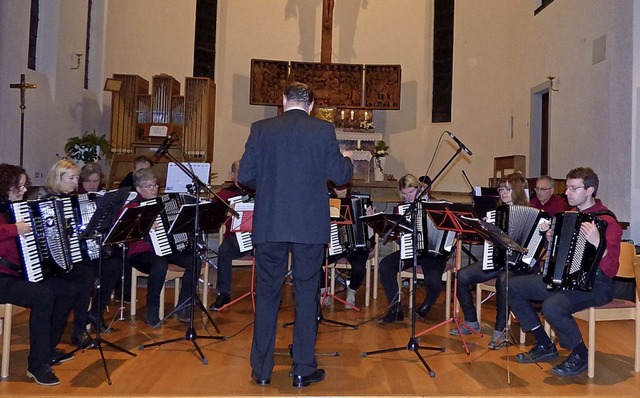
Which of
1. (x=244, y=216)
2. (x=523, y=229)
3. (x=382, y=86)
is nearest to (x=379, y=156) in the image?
(x=382, y=86)

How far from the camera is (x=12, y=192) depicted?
4145mm

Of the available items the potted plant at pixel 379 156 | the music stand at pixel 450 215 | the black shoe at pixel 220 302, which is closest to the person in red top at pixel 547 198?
the music stand at pixel 450 215

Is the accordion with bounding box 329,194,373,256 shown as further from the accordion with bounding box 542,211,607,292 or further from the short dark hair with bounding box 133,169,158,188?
the accordion with bounding box 542,211,607,292

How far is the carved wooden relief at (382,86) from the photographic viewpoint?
41.5 feet

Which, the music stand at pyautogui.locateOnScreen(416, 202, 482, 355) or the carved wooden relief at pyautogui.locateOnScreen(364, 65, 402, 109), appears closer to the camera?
the music stand at pyautogui.locateOnScreen(416, 202, 482, 355)

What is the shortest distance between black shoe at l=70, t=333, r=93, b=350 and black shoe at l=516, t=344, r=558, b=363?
329cm

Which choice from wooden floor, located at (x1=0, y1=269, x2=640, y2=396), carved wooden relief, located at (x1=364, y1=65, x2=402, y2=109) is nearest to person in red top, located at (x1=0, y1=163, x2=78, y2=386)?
wooden floor, located at (x1=0, y1=269, x2=640, y2=396)

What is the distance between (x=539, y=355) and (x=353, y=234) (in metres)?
2.42

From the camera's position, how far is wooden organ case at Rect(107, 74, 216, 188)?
1166cm

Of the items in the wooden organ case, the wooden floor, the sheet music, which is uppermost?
the wooden organ case

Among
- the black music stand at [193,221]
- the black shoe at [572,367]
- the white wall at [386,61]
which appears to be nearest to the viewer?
the black shoe at [572,367]

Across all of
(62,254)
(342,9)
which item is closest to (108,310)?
(62,254)

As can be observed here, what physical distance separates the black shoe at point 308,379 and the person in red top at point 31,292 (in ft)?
4.98

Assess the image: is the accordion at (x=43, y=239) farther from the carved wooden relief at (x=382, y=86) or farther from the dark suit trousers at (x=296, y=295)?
the carved wooden relief at (x=382, y=86)
